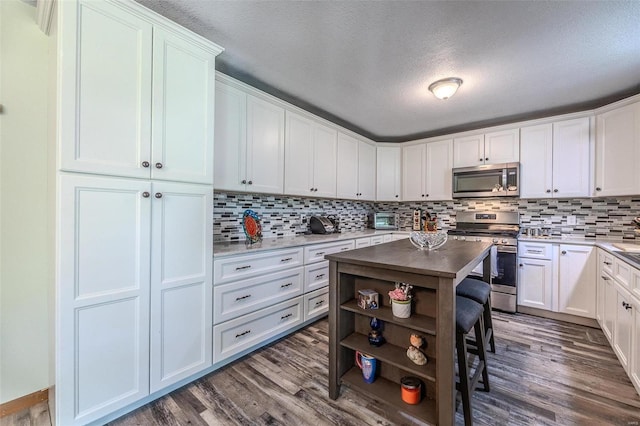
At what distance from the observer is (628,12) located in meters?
1.53

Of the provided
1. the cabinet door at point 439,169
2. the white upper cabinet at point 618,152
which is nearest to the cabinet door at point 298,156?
the cabinet door at point 439,169

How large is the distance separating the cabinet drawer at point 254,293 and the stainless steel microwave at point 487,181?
2520 mm

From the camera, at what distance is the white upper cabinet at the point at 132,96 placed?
129cm

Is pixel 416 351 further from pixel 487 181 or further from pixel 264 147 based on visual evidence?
pixel 487 181

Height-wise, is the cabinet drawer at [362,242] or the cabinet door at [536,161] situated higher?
the cabinet door at [536,161]

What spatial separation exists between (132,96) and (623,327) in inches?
138

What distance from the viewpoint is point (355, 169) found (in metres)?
3.74

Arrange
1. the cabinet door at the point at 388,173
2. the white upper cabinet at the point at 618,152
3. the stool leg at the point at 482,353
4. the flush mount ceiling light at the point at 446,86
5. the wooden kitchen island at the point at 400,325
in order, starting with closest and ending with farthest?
the wooden kitchen island at the point at 400,325
the stool leg at the point at 482,353
the flush mount ceiling light at the point at 446,86
the white upper cabinet at the point at 618,152
the cabinet door at the point at 388,173

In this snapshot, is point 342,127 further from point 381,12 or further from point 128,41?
point 128,41

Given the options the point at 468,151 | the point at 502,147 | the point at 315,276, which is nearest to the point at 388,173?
the point at 468,151

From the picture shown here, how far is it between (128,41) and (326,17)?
113 cm

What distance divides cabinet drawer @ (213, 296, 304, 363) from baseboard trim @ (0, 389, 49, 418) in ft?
3.23

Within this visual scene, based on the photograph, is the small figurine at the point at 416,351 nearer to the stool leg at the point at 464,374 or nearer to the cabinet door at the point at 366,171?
the stool leg at the point at 464,374

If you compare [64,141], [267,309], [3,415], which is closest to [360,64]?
[64,141]
